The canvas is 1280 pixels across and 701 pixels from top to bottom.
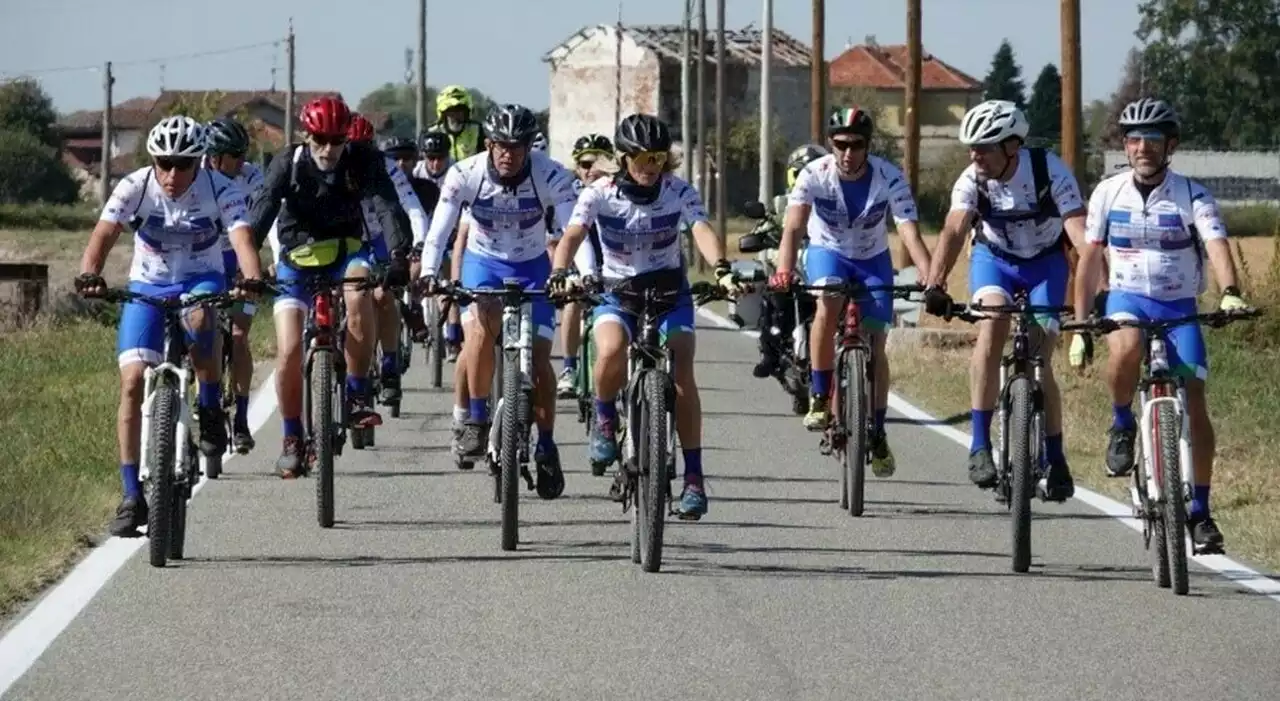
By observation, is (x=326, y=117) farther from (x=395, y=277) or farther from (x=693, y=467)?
(x=693, y=467)

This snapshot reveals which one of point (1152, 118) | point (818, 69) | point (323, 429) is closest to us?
point (1152, 118)

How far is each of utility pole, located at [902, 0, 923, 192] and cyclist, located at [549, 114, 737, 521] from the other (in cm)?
2162

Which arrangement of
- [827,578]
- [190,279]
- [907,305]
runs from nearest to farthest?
[827,578], [190,279], [907,305]

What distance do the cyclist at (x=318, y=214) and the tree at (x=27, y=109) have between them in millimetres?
114696

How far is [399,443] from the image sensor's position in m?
15.8

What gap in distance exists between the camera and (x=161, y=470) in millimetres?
10273

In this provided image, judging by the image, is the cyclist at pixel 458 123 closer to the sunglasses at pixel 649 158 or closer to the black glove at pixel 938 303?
the sunglasses at pixel 649 158

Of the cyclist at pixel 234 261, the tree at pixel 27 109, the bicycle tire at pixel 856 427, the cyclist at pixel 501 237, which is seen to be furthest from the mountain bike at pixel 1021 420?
the tree at pixel 27 109

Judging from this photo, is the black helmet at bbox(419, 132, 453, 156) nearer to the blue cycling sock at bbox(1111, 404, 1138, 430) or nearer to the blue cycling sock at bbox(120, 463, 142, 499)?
the blue cycling sock at bbox(120, 463, 142, 499)

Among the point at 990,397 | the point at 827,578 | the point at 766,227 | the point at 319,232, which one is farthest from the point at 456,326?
the point at 827,578

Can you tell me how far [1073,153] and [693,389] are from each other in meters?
12.9

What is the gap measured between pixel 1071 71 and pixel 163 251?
13.7 m

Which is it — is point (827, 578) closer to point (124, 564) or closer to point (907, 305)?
point (124, 564)

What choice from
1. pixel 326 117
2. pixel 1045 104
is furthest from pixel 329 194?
pixel 1045 104
